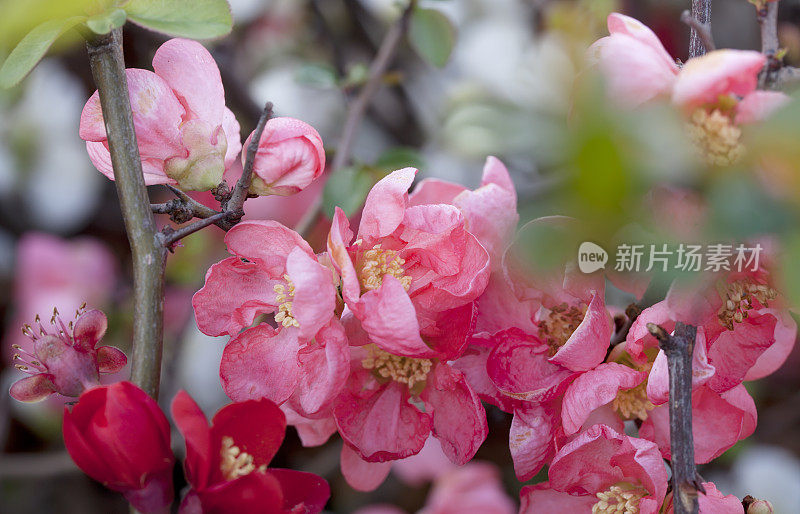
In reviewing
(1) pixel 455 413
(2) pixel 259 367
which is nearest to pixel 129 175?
(2) pixel 259 367

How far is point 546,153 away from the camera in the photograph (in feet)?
0.98

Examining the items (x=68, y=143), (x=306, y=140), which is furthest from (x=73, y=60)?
(x=306, y=140)

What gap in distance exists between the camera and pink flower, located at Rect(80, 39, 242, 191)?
1.64 ft

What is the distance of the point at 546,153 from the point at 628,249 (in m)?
0.07

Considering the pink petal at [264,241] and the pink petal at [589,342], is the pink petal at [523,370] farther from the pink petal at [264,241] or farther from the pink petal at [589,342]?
the pink petal at [264,241]

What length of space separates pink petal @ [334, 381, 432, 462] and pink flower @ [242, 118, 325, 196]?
0.16 metres

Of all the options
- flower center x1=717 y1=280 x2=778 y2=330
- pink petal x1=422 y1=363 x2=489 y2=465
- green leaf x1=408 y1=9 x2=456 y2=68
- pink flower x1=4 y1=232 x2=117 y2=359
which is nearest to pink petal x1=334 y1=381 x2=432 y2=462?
pink petal x1=422 y1=363 x2=489 y2=465

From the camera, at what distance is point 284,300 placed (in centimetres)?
53

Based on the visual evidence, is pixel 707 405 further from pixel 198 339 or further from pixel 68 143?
pixel 68 143

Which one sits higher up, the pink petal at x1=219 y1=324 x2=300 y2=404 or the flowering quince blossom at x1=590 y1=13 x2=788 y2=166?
the flowering quince blossom at x1=590 y1=13 x2=788 y2=166

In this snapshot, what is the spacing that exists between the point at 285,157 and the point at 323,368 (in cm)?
14

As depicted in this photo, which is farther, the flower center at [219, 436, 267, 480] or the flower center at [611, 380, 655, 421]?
the flower center at [611, 380, 655, 421]

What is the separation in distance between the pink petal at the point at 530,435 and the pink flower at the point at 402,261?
96 mm

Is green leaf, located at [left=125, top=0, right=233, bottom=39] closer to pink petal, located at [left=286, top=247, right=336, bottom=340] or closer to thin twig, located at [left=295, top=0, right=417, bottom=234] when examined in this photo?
pink petal, located at [left=286, top=247, right=336, bottom=340]
